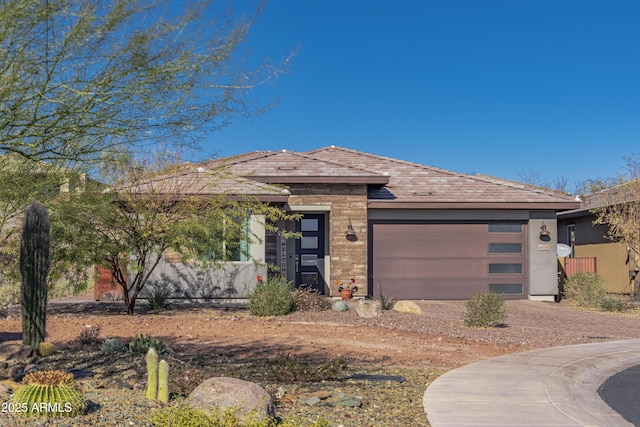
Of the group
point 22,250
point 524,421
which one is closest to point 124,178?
point 22,250

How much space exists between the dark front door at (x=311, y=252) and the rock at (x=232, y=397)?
15090mm

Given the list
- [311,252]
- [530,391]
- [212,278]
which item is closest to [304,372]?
[530,391]

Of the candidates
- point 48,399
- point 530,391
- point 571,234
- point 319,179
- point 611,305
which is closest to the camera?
point 48,399

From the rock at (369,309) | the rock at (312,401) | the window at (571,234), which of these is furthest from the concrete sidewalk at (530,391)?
the window at (571,234)

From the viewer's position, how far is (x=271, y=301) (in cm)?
1573

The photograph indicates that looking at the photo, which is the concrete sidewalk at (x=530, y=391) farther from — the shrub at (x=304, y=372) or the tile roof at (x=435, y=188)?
the tile roof at (x=435, y=188)

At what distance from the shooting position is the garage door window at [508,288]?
22203 mm

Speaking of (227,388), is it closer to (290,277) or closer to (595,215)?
(290,277)

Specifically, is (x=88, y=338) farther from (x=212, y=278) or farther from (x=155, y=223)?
(x=212, y=278)

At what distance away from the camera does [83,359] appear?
9.49 m

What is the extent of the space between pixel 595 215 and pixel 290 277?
12.8 meters

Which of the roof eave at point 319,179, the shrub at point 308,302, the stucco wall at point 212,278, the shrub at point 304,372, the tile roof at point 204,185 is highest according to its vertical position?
the roof eave at point 319,179

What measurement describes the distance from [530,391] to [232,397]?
388 centimetres

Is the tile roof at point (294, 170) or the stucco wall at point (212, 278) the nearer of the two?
the stucco wall at point (212, 278)
